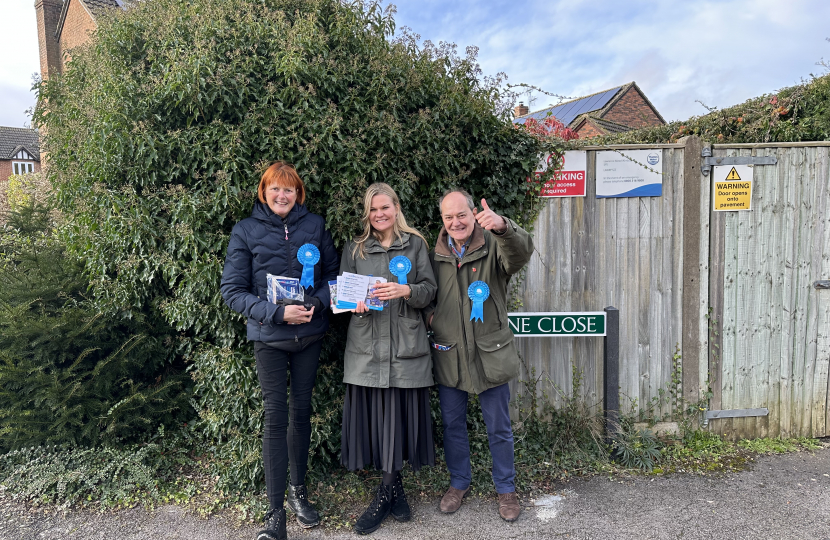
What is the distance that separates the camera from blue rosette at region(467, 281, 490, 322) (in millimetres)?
3109

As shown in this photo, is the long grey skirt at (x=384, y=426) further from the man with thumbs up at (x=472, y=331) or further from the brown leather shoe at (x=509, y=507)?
the brown leather shoe at (x=509, y=507)

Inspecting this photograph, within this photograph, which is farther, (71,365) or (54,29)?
(54,29)

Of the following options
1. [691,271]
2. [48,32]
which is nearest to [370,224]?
[691,271]

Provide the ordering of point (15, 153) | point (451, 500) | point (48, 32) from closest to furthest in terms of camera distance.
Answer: point (451, 500) → point (48, 32) → point (15, 153)

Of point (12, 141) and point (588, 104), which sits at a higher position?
point (12, 141)

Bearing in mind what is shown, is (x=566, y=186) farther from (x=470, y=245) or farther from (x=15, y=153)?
(x=15, y=153)

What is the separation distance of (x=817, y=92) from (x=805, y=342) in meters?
2.52

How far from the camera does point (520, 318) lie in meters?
3.90

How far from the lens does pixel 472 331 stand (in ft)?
10.3

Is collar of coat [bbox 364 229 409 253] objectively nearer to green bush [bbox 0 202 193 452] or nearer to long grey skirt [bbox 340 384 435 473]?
long grey skirt [bbox 340 384 435 473]

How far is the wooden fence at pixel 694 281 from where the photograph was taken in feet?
13.5

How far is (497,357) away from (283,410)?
137cm

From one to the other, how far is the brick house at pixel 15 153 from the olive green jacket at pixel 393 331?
48506 mm

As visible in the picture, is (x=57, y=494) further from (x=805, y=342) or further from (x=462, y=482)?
(x=805, y=342)
